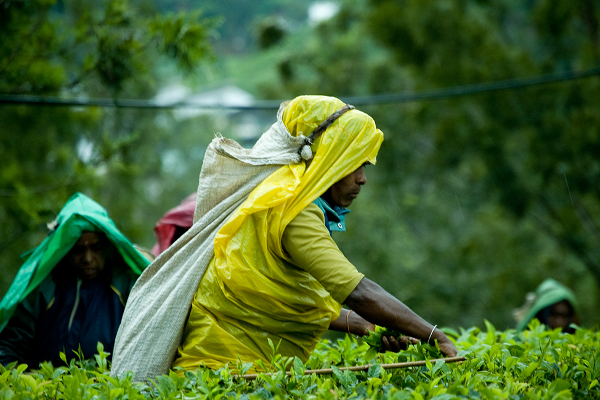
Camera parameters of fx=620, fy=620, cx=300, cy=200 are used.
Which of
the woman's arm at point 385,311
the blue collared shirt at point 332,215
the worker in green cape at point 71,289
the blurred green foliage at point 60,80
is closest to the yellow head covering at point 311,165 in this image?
the blue collared shirt at point 332,215

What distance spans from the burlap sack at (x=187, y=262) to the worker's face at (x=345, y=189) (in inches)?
8.2

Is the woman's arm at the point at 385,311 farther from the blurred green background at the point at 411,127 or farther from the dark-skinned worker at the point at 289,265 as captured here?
the blurred green background at the point at 411,127

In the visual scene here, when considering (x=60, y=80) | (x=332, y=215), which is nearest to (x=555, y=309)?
(x=332, y=215)

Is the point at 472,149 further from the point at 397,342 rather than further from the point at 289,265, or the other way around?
the point at 289,265

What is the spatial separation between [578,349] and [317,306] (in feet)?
4.16

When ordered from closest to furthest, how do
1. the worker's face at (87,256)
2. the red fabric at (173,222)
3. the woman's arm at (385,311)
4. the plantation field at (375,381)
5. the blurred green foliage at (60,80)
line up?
the plantation field at (375,381) < the woman's arm at (385,311) < the worker's face at (87,256) < the red fabric at (173,222) < the blurred green foliage at (60,80)

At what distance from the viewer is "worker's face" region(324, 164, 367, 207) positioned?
8.31ft

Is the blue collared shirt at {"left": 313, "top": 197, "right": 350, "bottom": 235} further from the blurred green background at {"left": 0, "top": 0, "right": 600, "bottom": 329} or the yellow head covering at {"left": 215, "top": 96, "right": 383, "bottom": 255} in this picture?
the blurred green background at {"left": 0, "top": 0, "right": 600, "bottom": 329}

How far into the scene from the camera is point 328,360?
2727mm

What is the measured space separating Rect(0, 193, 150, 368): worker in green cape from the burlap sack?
1.22m

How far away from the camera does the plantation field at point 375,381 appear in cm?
199

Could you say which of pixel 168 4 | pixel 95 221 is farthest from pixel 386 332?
pixel 168 4

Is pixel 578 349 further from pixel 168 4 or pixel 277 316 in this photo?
pixel 168 4

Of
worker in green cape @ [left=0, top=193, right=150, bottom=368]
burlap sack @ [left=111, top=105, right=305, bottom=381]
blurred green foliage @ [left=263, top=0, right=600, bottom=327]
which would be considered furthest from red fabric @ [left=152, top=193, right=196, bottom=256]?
blurred green foliage @ [left=263, top=0, right=600, bottom=327]
